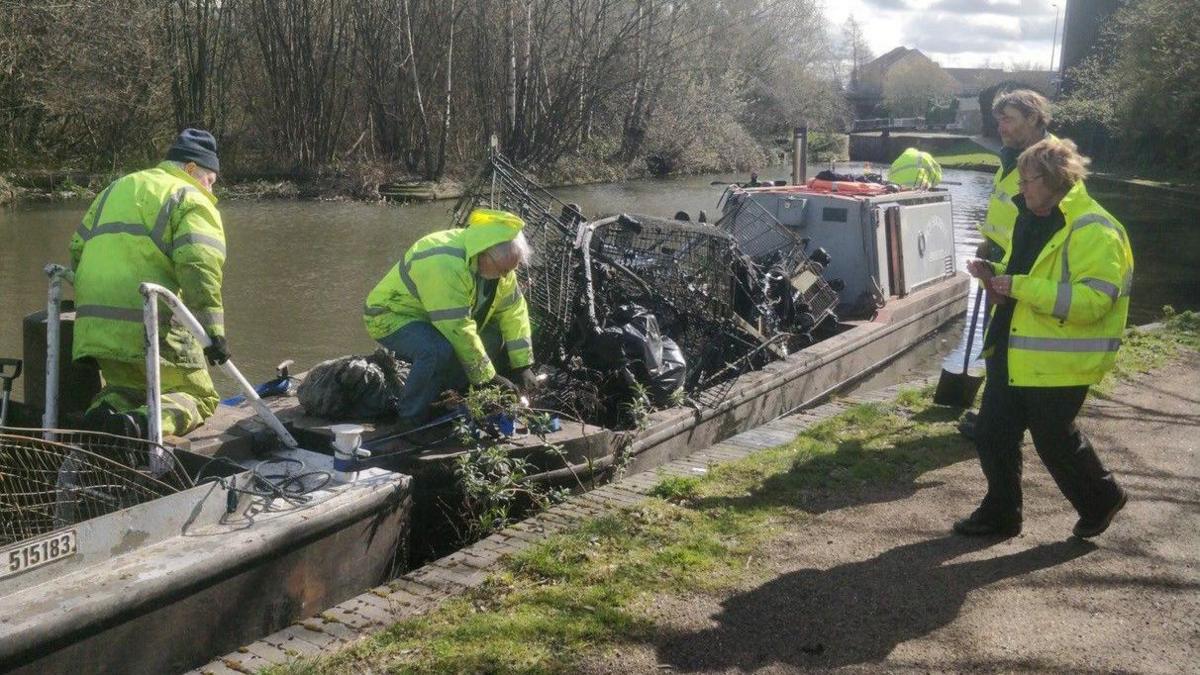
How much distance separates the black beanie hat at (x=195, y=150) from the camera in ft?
18.8

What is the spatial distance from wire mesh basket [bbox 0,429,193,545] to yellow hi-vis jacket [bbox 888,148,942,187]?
1123 cm

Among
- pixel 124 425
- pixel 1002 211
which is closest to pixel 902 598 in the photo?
pixel 1002 211

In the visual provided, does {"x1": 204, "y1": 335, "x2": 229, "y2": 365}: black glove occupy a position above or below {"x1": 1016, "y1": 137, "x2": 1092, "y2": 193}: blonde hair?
below

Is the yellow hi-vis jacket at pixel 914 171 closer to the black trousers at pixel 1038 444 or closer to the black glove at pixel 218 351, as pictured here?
the black trousers at pixel 1038 444

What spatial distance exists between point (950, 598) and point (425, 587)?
87.3 inches

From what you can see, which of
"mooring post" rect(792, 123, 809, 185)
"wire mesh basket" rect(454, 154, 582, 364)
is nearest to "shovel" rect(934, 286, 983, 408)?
"wire mesh basket" rect(454, 154, 582, 364)

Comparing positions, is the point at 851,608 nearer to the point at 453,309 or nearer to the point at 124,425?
the point at 453,309

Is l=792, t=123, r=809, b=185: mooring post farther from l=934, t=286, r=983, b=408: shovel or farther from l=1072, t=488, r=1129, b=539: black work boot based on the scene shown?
l=1072, t=488, r=1129, b=539: black work boot

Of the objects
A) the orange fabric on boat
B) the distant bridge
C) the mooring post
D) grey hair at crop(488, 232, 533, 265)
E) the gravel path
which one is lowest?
the gravel path

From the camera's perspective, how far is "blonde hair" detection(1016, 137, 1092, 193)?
4.88 metres

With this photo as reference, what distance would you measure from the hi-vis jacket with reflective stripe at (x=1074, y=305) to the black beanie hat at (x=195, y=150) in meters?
4.08

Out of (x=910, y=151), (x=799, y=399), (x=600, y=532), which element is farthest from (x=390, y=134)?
(x=600, y=532)

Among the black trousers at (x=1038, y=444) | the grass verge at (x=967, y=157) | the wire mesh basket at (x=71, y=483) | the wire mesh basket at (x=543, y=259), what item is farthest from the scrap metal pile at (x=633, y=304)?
the grass verge at (x=967, y=157)

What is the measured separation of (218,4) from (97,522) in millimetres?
28581
